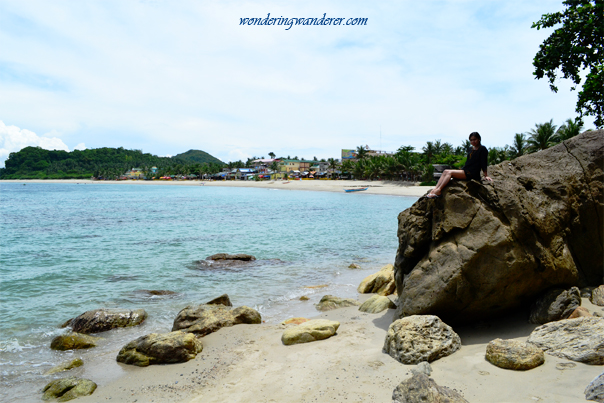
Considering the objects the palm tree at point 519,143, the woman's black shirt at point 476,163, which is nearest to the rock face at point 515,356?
the woman's black shirt at point 476,163

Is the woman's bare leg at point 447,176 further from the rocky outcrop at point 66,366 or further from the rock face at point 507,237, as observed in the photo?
the rocky outcrop at point 66,366

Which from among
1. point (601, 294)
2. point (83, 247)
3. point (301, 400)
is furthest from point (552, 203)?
point (83, 247)

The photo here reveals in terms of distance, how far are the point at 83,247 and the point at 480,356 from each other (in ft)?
66.4

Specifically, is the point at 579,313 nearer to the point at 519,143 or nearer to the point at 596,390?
the point at 596,390

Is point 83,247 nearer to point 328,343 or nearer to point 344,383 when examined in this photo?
point 328,343

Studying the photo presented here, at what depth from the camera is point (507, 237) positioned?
6.09 metres

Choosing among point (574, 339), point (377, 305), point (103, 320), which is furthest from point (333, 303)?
point (574, 339)

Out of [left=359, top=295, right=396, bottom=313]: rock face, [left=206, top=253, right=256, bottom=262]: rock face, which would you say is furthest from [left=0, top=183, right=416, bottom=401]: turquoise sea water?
[left=359, top=295, right=396, bottom=313]: rock face

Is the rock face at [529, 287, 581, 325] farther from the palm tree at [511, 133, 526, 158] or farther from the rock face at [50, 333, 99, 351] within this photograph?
the palm tree at [511, 133, 526, 158]

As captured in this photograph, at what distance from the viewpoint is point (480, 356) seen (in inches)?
219

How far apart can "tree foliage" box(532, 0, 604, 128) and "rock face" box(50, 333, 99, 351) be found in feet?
53.7

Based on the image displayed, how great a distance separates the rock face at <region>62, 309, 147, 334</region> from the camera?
29.4 feet

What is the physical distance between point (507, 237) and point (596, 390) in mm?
2462

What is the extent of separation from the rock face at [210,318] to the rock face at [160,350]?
1107mm
